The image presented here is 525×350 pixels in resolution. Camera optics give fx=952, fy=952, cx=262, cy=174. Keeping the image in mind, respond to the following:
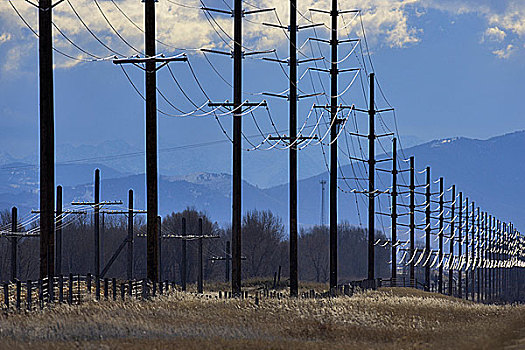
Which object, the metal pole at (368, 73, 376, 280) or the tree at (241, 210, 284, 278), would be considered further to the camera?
the tree at (241, 210, 284, 278)

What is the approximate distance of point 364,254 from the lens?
Answer: 19500cm

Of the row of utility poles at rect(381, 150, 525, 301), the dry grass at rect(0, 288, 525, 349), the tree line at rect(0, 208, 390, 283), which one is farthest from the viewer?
the tree line at rect(0, 208, 390, 283)

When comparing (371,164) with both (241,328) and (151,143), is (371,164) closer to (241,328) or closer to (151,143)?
(151,143)

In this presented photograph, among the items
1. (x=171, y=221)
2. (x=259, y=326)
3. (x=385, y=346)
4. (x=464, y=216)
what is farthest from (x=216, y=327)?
(x=171, y=221)

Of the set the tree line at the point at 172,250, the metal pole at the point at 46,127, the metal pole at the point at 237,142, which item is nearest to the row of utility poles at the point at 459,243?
the tree line at the point at 172,250

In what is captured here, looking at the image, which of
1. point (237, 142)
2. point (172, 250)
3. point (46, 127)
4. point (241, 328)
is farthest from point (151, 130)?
point (172, 250)

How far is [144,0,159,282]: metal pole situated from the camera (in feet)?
104

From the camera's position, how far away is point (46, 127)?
28.3m

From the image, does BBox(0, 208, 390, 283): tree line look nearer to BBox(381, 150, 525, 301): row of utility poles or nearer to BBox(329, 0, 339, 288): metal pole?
BBox(381, 150, 525, 301): row of utility poles

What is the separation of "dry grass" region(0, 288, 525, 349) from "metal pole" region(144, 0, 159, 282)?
1.95m

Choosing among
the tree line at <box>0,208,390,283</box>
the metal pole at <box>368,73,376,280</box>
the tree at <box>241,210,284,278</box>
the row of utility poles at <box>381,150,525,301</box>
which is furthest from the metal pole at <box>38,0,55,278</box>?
the tree at <box>241,210,284,278</box>

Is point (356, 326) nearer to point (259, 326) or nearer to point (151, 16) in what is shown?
point (259, 326)

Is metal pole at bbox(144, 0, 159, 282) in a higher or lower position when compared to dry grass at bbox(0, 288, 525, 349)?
higher

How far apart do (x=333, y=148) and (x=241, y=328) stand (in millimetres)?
28587
